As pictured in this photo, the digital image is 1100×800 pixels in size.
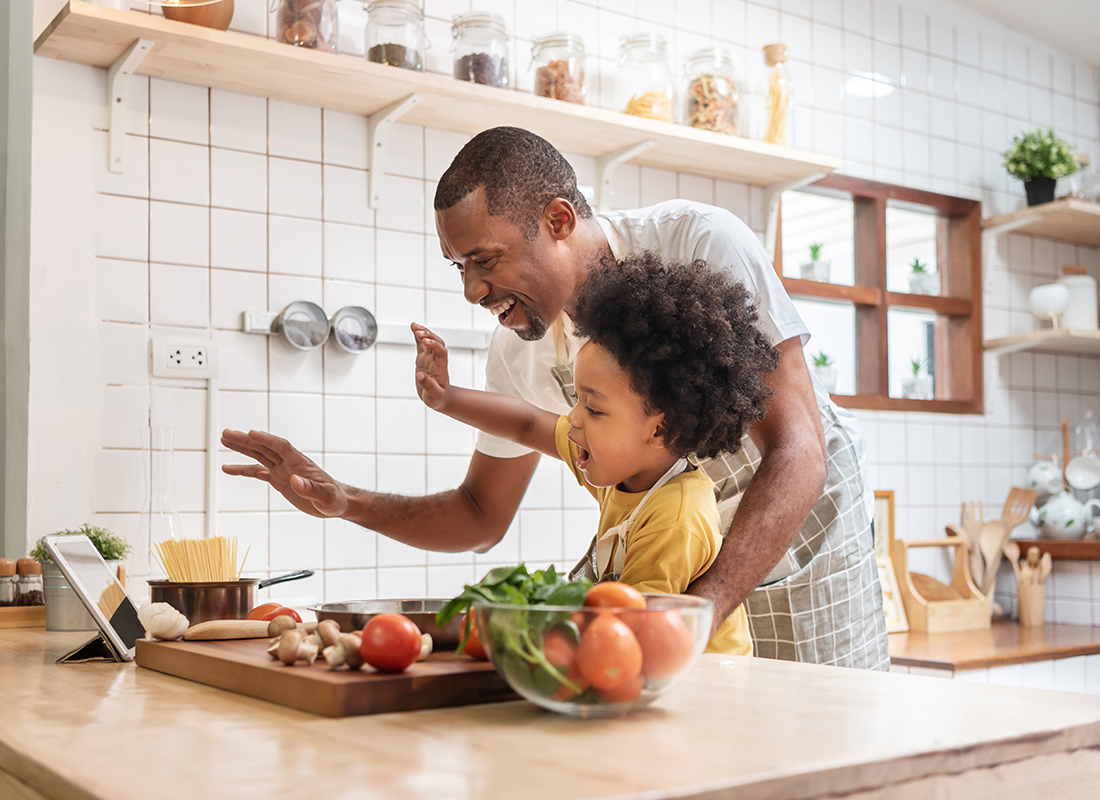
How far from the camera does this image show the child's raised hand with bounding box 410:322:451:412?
147 centimetres

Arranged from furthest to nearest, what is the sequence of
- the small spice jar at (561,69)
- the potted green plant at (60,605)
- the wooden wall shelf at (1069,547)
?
the wooden wall shelf at (1069,547)
the small spice jar at (561,69)
the potted green plant at (60,605)

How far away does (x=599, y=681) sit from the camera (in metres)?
0.67

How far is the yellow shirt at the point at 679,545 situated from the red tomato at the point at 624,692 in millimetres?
393

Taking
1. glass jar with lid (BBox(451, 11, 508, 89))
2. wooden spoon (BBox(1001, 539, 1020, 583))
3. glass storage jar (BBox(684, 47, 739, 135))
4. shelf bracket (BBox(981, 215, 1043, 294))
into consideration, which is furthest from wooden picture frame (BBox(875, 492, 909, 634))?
glass jar with lid (BBox(451, 11, 508, 89))

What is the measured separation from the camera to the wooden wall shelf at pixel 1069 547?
10.7 ft

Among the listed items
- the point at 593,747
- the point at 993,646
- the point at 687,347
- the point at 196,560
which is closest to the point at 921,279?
the point at 993,646

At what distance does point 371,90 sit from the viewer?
7.54 ft

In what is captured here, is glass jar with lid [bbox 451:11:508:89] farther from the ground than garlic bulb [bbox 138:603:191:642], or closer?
farther from the ground

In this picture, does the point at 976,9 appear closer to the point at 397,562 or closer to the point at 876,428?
the point at 876,428

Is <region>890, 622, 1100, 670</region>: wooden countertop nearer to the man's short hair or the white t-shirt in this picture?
the white t-shirt

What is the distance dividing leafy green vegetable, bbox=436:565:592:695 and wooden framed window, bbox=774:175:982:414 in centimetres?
248

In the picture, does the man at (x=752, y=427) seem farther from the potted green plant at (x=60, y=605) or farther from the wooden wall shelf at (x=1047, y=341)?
the wooden wall shelf at (x=1047, y=341)

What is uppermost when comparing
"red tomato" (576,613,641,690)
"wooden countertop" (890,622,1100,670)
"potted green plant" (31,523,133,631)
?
"red tomato" (576,613,641,690)

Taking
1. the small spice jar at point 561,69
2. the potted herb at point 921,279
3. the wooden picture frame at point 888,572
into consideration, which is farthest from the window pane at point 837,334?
the small spice jar at point 561,69
